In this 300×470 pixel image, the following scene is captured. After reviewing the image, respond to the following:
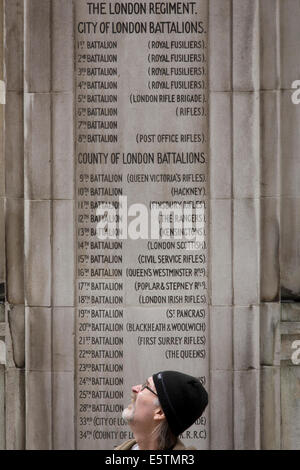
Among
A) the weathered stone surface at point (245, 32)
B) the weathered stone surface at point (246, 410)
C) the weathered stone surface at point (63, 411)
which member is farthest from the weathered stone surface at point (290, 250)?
the weathered stone surface at point (63, 411)

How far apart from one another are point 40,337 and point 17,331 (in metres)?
0.42

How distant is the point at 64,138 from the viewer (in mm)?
8844

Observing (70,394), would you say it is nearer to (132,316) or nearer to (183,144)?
(132,316)

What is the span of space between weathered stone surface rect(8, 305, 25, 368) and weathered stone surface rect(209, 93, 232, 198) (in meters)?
2.92

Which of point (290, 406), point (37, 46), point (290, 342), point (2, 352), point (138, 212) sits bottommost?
point (290, 406)

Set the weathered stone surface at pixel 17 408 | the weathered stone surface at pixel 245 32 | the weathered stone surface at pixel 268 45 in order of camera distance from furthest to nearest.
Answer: the weathered stone surface at pixel 17 408
the weathered stone surface at pixel 268 45
the weathered stone surface at pixel 245 32

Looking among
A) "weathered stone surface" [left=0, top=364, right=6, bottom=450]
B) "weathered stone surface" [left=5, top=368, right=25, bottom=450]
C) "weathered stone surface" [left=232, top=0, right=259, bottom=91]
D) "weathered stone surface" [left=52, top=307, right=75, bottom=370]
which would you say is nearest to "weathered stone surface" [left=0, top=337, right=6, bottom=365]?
"weathered stone surface" [left=0, top=364, right=6, bottom=450]

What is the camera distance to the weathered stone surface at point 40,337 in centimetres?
885

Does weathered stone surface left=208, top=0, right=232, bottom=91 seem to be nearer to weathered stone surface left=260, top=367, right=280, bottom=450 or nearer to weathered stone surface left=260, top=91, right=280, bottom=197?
weathered stone surface left=260, top=91, right=280, bottom=197

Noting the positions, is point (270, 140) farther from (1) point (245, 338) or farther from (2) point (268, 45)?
(1) point (245, 338)

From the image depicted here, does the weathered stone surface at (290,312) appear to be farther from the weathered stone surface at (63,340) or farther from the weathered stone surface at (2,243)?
the weathered stone surface at (2,243)

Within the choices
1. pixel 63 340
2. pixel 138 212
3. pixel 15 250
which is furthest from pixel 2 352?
pixel 138 212

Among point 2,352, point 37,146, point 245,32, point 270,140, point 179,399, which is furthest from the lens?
point 2,352

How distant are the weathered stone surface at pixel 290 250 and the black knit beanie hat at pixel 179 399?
13.3 feet
